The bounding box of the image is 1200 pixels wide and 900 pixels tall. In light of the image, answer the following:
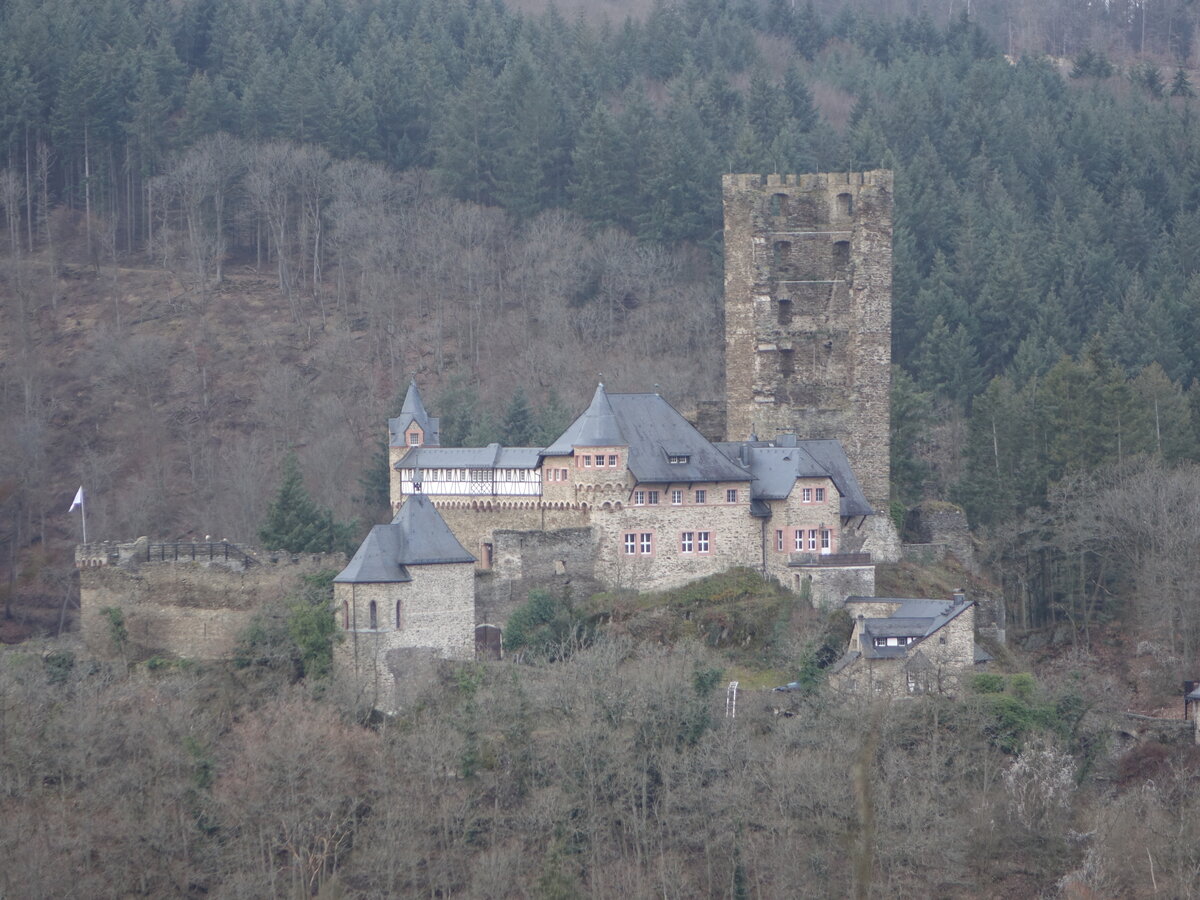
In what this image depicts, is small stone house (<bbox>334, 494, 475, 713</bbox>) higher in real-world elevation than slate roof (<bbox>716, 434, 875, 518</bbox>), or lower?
lower

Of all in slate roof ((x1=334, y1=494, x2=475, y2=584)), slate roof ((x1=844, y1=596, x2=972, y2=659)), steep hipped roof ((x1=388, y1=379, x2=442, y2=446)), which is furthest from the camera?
steep hipped roof ((x1=388, y1=379, x2=442, y2=446))

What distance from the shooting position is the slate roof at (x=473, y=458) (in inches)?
2073

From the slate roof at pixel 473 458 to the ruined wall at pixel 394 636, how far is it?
534 centimetres

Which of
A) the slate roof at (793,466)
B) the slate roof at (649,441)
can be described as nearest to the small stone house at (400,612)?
the slate roof at (649,441)

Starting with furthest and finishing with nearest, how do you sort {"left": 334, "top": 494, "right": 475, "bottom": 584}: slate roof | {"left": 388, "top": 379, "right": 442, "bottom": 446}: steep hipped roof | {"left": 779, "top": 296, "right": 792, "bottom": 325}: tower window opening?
{"left": 779, "top": 296, "right": 792, "bottom": 325}: tower window opening → {"left": 388, "top": 379, "right": 442, "bottom": 446}: steep hipped roof → {"left": 334, "top": 494, "right": 475, "bottom": 584}: slate roof

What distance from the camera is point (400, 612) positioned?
47.6m

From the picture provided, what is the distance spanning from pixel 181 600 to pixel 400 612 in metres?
6.53

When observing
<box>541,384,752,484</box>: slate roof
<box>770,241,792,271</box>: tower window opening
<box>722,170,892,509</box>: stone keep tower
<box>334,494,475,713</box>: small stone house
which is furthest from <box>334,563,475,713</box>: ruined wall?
<box>770,241,792,271</box>: tower window opening

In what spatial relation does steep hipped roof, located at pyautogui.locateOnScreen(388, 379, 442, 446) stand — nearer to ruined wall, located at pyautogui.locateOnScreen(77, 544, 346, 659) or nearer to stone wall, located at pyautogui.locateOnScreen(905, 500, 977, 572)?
ruined wall, located at pyautogui.locateOnScreen(77, 544, 346, 659)

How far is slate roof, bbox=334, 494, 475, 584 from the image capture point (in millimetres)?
47562

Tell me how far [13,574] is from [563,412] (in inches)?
701

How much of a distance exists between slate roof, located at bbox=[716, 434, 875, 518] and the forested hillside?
1174 centimetres

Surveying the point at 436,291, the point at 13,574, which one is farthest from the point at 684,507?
the point at 436,291

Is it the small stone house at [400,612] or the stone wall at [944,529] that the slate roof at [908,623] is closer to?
the stone wall at [944,529]
